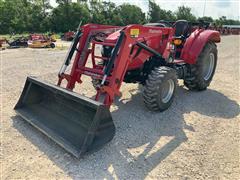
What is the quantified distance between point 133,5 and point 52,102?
5761 centimetres

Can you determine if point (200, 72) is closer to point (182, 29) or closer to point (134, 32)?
point (182, 29)

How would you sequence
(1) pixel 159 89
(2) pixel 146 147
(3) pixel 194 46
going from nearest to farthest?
1. (2) pixel 146 147
2. (1) pixel 159 89
3. (3) pixel 194 46

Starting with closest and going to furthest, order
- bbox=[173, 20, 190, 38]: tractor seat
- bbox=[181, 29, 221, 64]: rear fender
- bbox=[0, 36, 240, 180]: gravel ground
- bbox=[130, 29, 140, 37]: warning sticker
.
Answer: bbox=[0, 36, 240, 180]: gravel ground
bbox=[130, 29, 140, 37]: warning sticker
bbox=[181, 29, 221, 64]: rear fender
bbox=[173, 20, 190, 38]: tractor seat

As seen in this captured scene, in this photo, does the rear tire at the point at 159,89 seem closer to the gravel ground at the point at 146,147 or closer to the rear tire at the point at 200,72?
the gravel ground at the point at 146,147

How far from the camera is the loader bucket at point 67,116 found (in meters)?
3.41

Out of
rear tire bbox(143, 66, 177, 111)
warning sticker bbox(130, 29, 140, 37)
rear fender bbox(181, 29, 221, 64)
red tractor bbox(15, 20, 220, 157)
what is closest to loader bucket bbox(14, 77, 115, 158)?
red tractor bbox(15, 20, 220, 157)

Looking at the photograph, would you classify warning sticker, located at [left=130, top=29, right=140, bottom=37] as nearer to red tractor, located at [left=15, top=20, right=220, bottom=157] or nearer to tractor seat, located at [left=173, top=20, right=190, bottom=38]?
red tractor, located at [left=15, top=20, right=220, bottom=157]

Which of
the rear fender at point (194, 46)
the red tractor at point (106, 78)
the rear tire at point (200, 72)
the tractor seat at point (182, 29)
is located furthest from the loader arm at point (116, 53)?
the tractor seat at point (182, 29)

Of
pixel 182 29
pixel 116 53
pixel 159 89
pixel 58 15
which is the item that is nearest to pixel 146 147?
pixel 159 89

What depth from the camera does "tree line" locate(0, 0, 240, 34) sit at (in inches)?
1815

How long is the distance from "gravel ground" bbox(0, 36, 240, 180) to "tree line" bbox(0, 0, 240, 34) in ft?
141

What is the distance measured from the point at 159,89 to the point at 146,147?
1172 millimetres

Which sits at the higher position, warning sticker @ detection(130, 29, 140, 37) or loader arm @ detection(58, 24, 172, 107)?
warning sticker @ detection(130, 29, 140, 37)

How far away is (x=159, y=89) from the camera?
15.0 ft
